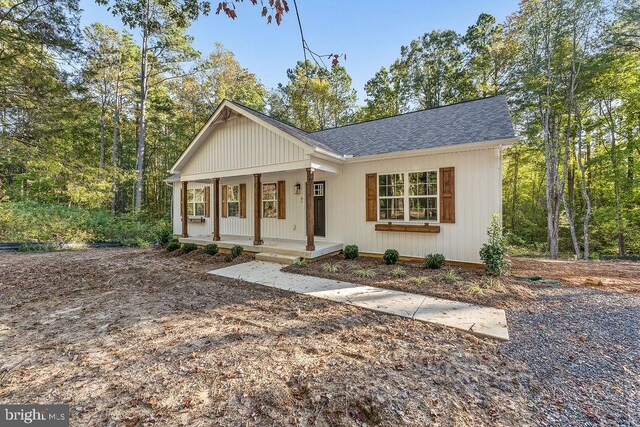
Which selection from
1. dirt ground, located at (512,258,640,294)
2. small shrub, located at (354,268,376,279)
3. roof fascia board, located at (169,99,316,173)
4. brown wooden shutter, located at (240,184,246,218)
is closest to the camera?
dirt ground, located at (512,258,640,294)

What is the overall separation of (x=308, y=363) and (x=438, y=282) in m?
3.82

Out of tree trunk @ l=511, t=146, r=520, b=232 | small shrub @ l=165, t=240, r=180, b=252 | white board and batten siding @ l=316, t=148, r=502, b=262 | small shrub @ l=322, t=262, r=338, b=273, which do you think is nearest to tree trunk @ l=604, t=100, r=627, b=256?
tree trunk @ l=511, t=146, r=520, b=232

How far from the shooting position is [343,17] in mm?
4609

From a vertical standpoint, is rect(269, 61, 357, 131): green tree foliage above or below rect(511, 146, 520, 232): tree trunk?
above

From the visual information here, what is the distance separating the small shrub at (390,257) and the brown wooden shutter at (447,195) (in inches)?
58.6

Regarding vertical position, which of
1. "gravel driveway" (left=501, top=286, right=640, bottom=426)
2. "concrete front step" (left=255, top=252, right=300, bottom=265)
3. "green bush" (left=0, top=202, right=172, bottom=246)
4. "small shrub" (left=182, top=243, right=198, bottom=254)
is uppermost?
"green bush" (left=0, top=202, right=172, bottom=246)

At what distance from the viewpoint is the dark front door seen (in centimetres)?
893

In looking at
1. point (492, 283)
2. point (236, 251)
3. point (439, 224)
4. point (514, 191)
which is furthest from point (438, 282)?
point (514, 191)

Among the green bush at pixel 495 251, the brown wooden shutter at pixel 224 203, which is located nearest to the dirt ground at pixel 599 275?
the green bush at pixel 495 251

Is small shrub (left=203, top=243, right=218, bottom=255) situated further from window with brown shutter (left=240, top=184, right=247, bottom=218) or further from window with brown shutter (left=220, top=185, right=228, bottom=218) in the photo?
window with brown shutter (left=220, top=185, right=228, bottom=218)

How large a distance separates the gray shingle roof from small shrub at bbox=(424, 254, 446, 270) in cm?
283

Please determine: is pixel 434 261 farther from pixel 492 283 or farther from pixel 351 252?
pixel 351 252

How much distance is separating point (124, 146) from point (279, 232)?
62.7 feet

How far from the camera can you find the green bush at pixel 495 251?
5824 mm
